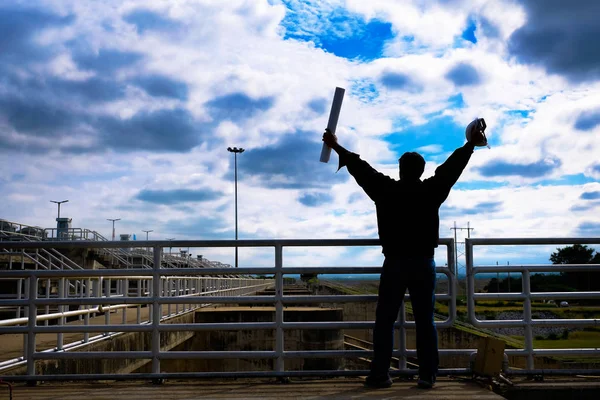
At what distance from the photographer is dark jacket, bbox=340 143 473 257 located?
514 cm

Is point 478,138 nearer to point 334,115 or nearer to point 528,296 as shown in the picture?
point 334,115

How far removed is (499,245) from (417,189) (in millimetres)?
1468

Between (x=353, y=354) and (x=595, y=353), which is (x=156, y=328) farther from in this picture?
(x=595, y=353)

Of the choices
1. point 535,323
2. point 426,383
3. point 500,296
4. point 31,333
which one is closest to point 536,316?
point 535,323

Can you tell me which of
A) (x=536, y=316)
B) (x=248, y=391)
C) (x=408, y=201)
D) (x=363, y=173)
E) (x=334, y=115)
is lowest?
(x=248, y=391)

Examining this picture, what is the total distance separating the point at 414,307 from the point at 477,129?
1712mm

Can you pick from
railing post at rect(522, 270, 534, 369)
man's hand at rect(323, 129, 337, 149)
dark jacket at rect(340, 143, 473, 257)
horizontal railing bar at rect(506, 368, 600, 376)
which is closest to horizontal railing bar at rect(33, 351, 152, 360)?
dark jacket at rect(340, 143, 473, 257)

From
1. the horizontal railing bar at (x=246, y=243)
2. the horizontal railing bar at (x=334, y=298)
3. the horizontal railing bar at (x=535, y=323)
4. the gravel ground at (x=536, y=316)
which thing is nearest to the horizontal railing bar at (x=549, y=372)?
the horizontal railing bar at (x=535, y=323)

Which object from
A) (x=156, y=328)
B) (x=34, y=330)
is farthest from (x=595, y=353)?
(x=34, y=330)

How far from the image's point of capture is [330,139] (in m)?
5.41

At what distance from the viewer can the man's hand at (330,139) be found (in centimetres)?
540

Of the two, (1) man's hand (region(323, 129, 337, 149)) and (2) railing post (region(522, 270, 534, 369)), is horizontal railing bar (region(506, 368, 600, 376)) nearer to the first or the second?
(2) railing post (region(522, 270, 534, 369))

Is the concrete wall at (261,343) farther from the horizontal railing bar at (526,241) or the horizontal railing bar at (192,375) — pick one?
the horizontal railing bar at (526,241)

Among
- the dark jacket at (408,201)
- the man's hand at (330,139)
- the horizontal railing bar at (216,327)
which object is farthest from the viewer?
the horizontal railing bar at (216,327)
